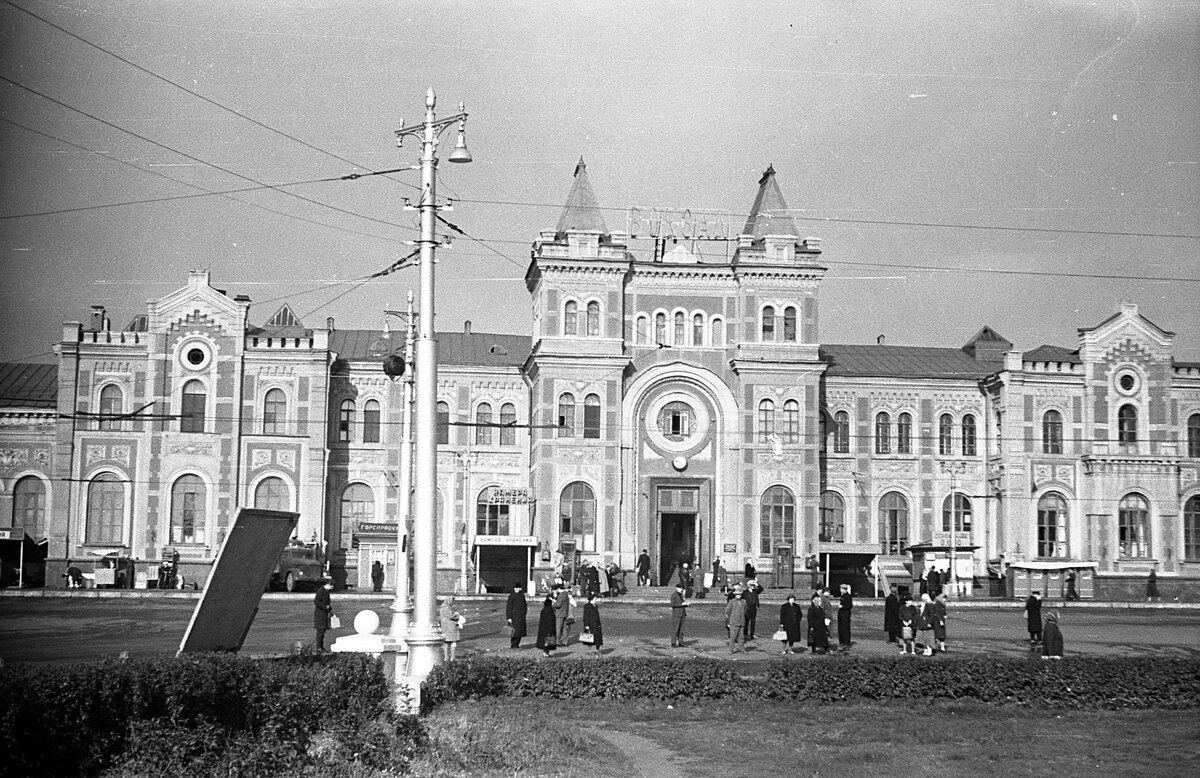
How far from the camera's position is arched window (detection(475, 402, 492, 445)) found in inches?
2539

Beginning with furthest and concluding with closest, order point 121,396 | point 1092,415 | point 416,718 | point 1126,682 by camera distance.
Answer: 1. point 1092,415
2. point 121,396
3. point 1126,682
4. point 416,718

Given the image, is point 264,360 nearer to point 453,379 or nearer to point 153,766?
point 453,379

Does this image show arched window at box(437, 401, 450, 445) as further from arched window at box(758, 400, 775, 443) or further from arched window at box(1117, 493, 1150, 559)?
arched window at box(1117, 493, 1150, 559)

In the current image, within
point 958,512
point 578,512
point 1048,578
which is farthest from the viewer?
point 958,512

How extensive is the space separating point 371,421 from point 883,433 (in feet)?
88.1

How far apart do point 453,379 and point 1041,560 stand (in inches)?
1214

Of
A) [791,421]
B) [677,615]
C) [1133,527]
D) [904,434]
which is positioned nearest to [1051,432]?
[1133,527]

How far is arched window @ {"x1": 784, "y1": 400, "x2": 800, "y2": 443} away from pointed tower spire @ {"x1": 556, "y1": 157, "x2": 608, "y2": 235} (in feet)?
39.4

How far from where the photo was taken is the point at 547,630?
29.8 m

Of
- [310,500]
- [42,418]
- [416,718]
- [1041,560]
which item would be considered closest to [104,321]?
[42,418]

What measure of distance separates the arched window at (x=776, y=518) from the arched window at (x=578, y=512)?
7.82 meters

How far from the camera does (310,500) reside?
61.3m

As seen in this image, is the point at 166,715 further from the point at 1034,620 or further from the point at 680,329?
the point at 680,329

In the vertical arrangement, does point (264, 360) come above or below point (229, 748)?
above
